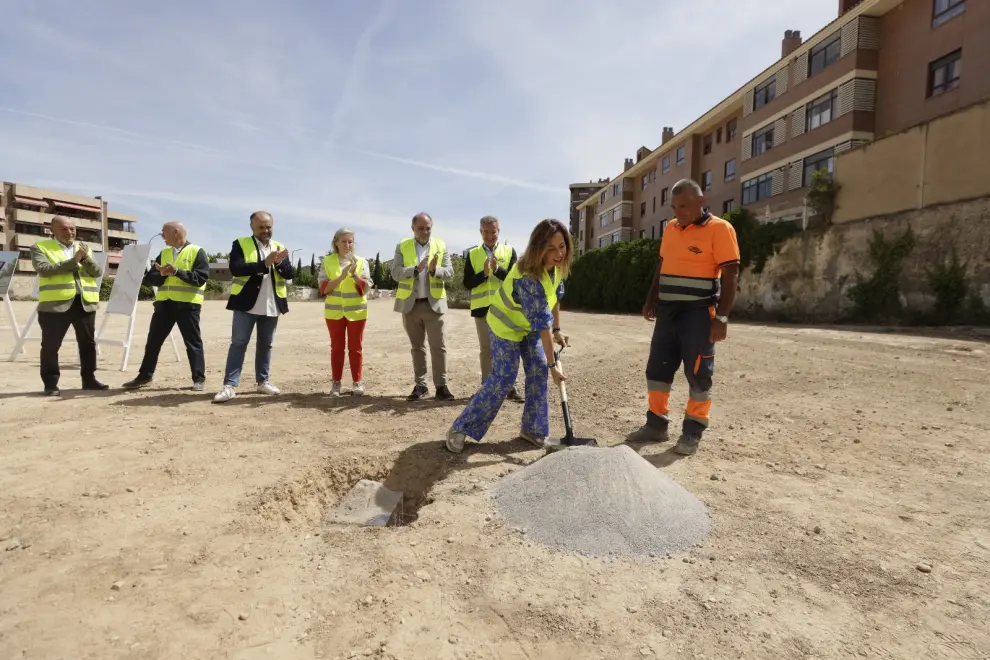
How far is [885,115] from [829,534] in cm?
2432

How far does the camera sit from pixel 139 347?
10.1 metres

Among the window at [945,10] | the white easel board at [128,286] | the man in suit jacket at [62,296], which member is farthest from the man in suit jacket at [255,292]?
the window at [945,10]

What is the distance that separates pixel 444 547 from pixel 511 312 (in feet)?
5.73

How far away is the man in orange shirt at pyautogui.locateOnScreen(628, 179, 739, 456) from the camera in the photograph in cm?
377

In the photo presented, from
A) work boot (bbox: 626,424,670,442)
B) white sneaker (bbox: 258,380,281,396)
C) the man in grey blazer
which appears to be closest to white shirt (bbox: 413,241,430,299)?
the man in grey blazer

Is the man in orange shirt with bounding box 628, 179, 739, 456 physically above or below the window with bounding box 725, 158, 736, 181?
below

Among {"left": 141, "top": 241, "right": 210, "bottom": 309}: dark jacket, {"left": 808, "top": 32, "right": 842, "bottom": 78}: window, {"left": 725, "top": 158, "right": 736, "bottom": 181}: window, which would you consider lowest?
{"left": 141, "top": 241, "right": 210, "bottom": 309}: dark jacket

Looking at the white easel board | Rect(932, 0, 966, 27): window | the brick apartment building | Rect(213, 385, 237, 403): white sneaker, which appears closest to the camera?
Rect(213, 385, 237, 403): white sneaker

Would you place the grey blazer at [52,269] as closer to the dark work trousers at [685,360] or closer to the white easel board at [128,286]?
the white easel board at [128,286]

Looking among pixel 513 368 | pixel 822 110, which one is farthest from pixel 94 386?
pixel 822 110

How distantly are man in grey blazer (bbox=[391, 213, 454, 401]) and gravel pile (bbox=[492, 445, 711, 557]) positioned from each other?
270 centimetres

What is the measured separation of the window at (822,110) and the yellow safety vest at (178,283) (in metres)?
25.3

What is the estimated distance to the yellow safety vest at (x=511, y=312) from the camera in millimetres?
3725

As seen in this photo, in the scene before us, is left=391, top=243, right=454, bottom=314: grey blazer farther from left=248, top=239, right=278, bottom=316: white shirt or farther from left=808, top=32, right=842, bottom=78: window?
left=808, top=32, right=842, bottom=78: window
